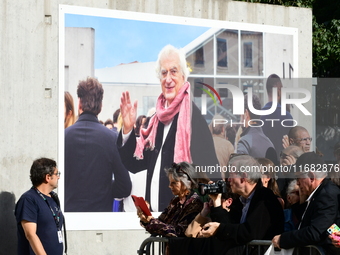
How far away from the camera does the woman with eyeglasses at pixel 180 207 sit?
6.47m

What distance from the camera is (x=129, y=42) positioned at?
33.7 ft

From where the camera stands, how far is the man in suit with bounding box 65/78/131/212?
975 cm

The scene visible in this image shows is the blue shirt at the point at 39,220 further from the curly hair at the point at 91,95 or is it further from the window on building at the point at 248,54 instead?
the window on building at the point at 248,54

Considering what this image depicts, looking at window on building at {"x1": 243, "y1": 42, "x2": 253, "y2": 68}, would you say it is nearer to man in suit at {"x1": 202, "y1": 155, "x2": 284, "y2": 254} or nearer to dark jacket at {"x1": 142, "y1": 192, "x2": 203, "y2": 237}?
dark jacket at {"x1": 142, "y1": 192, "x2": 203, "y2": 237}

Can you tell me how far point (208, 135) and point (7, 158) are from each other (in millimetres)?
3252

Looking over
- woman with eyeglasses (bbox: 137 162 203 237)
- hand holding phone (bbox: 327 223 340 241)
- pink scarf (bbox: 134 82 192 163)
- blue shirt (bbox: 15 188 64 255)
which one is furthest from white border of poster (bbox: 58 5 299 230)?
hand holding phone (bbox: 327 223 340 241)

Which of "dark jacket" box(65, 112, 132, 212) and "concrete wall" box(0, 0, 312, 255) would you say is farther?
"dark jacket" box(65, 112, 132, 212)

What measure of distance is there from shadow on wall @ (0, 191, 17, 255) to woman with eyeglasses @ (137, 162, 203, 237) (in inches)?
123

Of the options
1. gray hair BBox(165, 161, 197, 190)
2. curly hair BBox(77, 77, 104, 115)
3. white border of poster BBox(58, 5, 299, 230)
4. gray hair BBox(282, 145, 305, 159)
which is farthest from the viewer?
gray hair BBox(282, 145, 305, 159)

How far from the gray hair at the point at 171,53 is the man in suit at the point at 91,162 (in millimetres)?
1062

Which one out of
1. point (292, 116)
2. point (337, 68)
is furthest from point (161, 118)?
point (337, 68)

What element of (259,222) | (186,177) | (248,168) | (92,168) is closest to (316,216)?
(259,222)

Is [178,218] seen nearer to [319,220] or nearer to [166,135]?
[319,220]

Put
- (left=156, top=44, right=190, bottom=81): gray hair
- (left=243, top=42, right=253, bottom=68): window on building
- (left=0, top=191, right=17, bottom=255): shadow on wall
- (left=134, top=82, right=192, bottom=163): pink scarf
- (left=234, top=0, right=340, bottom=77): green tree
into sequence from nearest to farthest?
(left=0, top=191, right=17, bottom=255): shadow on wall, (left=134, top=82, right=192, bottom=163): pink scarf, (left=156, top=44, right=190, bottom=81): gray hair, (left=243, top=42, right=253, bottom=68): window on building, (left=234, top=0, right=340, bottom=77): green tree
